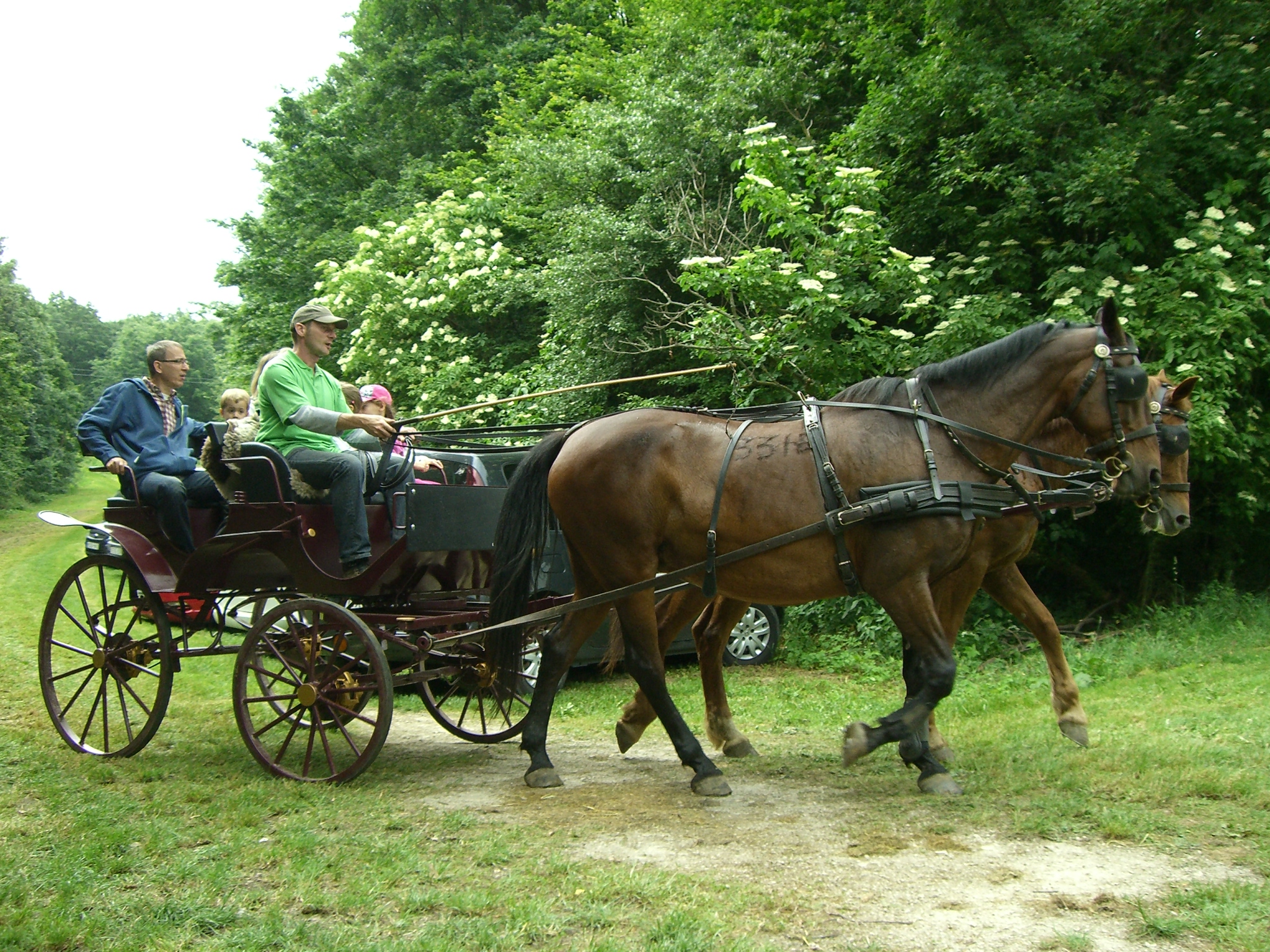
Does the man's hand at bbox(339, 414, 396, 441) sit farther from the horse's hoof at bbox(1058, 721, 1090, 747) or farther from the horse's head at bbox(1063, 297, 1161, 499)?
the horse's hoof at bbox(1058, 721, 1090, 747)

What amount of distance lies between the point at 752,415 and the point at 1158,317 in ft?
15.4

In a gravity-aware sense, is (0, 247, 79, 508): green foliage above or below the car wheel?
above

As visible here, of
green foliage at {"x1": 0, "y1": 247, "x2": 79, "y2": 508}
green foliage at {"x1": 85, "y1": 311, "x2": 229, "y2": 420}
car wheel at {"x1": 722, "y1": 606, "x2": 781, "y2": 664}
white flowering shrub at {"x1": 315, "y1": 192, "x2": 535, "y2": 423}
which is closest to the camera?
car wheel at {"x1": 722, "y1": 606, "x2": 781, "y2": 664}

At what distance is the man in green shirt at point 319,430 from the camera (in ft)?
18.8

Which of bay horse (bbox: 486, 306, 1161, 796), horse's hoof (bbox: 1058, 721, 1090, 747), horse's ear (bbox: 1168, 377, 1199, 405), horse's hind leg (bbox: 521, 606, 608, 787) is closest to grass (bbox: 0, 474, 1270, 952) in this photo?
horse's hoof (bbox: 1058, 721, 1090, 747)

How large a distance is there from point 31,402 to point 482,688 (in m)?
42.0

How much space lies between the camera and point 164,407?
6.36 m

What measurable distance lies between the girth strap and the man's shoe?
2.50 meters

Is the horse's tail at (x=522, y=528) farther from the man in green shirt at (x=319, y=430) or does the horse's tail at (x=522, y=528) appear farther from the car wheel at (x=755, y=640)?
the car wheel at (x=755, y=640)

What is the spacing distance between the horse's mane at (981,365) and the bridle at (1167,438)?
1.78 ft

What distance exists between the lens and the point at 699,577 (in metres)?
5.33

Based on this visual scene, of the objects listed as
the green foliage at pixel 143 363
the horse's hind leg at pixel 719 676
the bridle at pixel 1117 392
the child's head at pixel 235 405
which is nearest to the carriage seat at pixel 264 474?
the child's head at pixel 235 405

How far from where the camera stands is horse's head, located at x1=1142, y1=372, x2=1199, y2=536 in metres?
5.18

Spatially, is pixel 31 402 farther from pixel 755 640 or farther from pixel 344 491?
pixel 344 491
